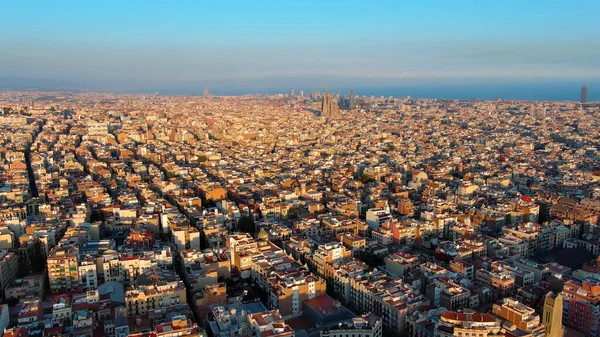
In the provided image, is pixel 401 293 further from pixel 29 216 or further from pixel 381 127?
pixel 381 127

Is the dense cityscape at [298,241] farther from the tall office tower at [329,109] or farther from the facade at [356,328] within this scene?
the tall office tower at [329,109]

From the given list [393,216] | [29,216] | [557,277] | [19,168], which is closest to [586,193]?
[393,216]

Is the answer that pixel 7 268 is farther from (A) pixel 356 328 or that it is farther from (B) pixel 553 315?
(B) pixel 553 315

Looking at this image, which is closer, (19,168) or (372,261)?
(372,261)

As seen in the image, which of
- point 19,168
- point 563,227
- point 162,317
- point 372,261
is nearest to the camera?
point 162,317

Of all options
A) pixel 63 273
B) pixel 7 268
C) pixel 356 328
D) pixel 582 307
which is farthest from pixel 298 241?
pixel 7 268

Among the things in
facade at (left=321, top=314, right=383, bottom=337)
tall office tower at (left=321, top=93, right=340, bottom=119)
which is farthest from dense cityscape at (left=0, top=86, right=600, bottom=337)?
tall office tower at (left=321, top=93, right=340, bottom=119)

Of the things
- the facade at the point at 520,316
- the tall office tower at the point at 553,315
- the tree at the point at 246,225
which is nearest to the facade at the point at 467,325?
the facade at the point at 520,316
